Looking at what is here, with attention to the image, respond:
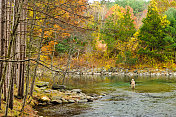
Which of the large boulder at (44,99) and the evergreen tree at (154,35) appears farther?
the evergreen tree at (154,35)

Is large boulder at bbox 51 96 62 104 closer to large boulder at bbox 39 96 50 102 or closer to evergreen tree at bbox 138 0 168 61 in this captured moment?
large boulder at bbox 39 96 50 102

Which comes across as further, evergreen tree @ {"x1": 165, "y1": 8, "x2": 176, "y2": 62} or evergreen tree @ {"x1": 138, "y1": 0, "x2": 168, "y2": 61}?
evergreen tree @ {"x1": 138, "y1": 0, "x2": 168, "y2": 61}

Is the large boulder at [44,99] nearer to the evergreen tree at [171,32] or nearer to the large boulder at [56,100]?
the large boulder at [56,100]

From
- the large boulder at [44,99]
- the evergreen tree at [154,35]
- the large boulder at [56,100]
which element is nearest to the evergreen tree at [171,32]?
the evergreen tree at [154,35]

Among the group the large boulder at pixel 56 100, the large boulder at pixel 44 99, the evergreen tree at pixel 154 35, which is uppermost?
the evergreen tree at pixel 154 35

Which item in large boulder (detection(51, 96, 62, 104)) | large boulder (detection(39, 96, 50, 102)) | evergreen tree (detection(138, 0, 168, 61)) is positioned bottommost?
large boulder (detection(51, 96, 62, 104))

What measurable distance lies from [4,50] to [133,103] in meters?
7.43

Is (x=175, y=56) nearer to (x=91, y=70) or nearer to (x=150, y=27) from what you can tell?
(x=150, y=27)

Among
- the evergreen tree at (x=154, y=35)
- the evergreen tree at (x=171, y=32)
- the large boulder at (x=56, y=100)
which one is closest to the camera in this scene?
the large boulder at (x=56, y=100)

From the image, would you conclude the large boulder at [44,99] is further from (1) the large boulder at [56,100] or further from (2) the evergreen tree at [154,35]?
(2) the evergreen tree at [154,35]

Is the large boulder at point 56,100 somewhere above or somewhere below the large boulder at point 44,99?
below

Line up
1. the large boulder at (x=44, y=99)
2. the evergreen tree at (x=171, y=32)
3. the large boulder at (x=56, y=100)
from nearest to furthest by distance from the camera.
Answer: the large boulder at (x=44, y=99)
the large boulder at (x=56, y=100)
the evergreen tree at (x=171, y=32)

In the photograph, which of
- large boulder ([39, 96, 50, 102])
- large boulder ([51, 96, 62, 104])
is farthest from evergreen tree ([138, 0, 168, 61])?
large boulder ([39, 96, 50, 102])

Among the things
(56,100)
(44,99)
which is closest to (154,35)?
(56,100)
